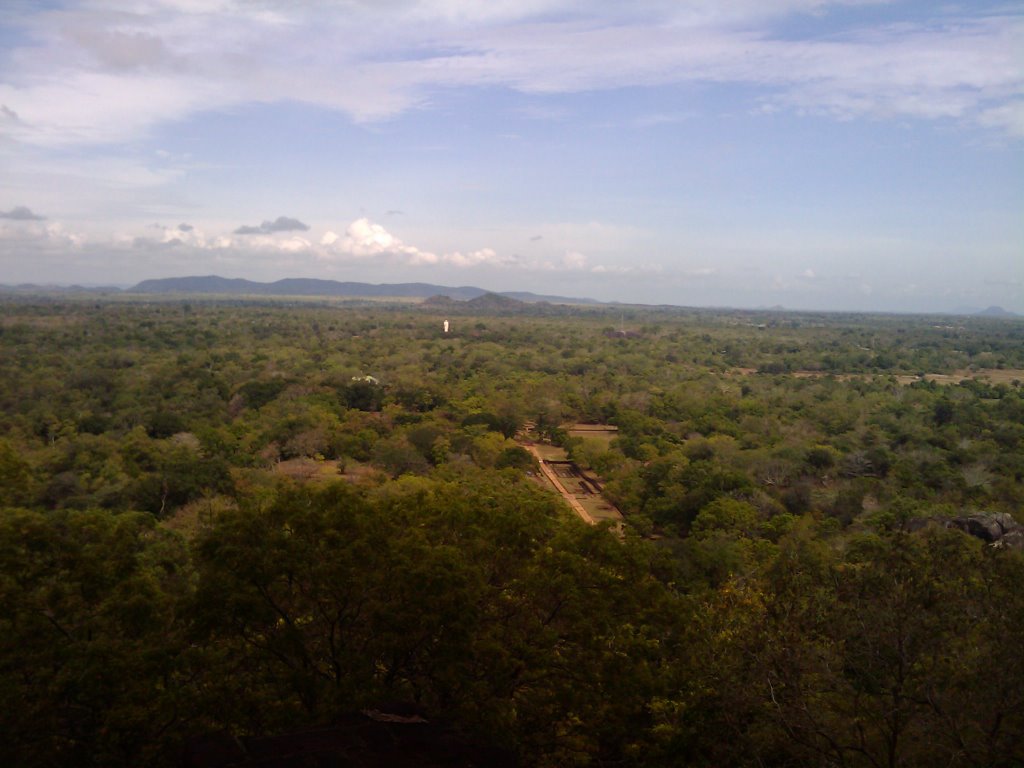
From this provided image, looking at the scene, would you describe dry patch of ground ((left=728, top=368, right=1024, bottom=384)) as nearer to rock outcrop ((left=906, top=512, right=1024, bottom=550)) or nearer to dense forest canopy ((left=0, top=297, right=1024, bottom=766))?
rock outcrop ((left=906, top=512, right=1024, bottom=550))

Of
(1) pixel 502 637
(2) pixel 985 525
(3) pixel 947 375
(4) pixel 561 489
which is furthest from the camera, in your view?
(3) pixel 947 375

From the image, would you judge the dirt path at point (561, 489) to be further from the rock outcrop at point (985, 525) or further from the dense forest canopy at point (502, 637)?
the rock outcrop at point (985, 525)

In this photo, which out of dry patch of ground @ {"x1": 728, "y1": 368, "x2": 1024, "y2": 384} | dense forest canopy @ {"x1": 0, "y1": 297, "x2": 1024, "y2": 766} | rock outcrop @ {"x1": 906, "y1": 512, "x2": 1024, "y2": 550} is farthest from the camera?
dry patch of ground @ {"x1": 728, "y1": 368, "x2": 1024, "y2": 384}

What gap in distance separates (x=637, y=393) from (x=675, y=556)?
100ft

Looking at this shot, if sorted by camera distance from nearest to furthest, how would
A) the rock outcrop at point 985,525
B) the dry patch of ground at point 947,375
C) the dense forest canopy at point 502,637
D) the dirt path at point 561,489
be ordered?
the dense forest canopy at point 502,637
the rock outcrop at point 985,525
the dirt path at point 561,489
the dry patch of ground at point 947,375

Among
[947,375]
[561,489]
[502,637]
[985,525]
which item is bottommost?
[561,489]

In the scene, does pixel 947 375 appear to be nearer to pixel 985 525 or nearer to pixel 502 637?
pixel 985 525

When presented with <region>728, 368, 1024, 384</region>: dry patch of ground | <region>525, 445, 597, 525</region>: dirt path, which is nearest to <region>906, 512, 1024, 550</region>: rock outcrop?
<region>525, 445, 597, 525</region>: dirt path

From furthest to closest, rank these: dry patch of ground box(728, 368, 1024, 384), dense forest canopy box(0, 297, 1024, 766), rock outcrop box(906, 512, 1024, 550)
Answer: dry patch of ground box(728, 368, 1024, 384) < rock outcrop box(906, 512, 1024, 550) < dense forest canopy box(0, 297, 1024, 766)

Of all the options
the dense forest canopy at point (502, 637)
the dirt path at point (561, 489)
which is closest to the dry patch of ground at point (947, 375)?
the dirt path at point (561, 489)

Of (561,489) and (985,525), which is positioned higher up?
(985,525)

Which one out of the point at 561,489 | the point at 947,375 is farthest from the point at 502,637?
the point at 947,375

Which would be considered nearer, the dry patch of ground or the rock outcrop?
the rock outcrop

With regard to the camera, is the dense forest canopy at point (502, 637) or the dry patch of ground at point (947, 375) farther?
the dry patch of ground at point (947, 375)
